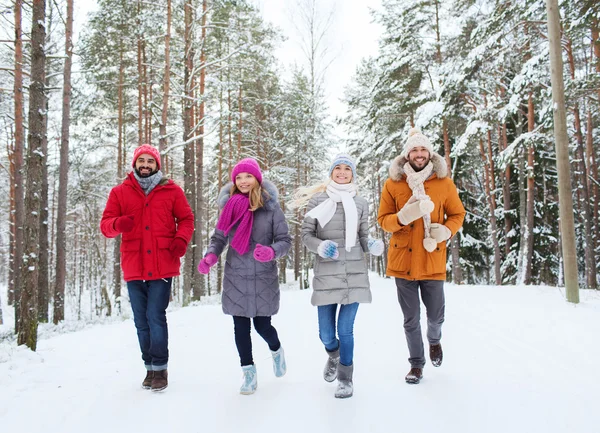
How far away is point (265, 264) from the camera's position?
3.53m

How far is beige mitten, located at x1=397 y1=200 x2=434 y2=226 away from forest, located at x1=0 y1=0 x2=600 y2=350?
5.30 metres

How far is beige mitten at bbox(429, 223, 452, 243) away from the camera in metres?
3.52

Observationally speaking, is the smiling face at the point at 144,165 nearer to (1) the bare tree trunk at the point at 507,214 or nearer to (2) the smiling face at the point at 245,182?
(2) the smiling face at the point at 245,182

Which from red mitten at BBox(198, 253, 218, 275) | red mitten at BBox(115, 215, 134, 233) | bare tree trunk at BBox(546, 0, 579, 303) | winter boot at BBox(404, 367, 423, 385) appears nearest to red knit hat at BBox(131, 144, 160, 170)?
red mitten at BBox(115, 215, 134, 233)

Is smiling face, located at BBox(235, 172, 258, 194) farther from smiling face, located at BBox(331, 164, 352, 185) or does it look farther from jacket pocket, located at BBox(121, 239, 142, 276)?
jacket pocket, located at BBox(121, 239, 142, 276)

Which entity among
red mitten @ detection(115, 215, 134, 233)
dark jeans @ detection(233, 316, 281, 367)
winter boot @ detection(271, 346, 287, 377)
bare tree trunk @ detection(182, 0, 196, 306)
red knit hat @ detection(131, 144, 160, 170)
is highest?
bare tree trunk @ detection(182, 0, 196, 306)

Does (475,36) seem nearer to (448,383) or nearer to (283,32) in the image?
(283,32)

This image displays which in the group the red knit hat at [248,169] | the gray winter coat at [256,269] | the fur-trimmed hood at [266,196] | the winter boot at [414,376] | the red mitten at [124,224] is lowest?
the winter boot at [414,376]

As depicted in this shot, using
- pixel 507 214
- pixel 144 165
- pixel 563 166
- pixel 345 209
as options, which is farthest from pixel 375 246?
pixel 507 214

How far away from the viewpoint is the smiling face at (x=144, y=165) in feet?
12.3

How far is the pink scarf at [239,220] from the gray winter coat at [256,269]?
0.25 ft

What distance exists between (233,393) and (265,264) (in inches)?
46.4

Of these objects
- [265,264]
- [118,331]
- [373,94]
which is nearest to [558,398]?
[265,264]

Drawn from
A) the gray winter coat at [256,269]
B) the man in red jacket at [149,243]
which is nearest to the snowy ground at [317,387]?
the man in red jacket at [149,243]
